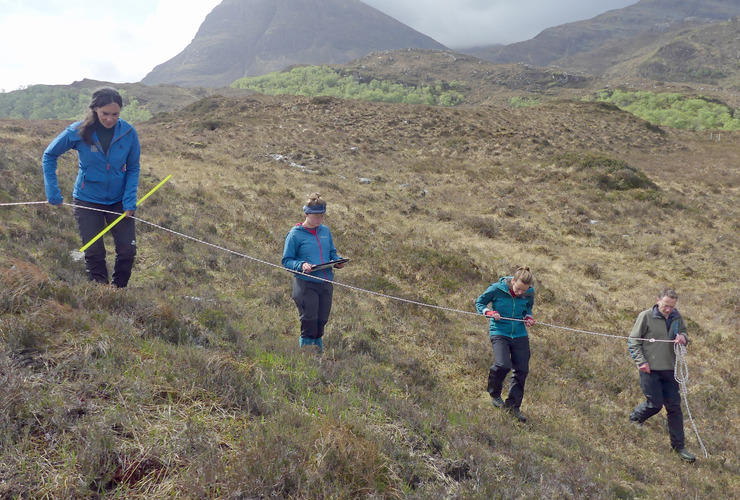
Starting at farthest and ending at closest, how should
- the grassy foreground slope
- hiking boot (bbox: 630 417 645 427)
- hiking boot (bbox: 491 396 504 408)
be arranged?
hiking boot (bbox: 630 417 645 427), hiking boot (bbox: 491 396 504 408), the grassy foreground slope

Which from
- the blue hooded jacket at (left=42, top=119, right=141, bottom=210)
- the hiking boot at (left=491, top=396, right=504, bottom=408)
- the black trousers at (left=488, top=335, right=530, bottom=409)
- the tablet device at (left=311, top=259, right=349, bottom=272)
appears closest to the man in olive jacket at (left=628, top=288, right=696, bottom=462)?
the black trousers at (left=488, top=335, right=530, bottom=409)

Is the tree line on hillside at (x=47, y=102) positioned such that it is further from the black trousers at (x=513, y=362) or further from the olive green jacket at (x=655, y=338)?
the olive green jacket at (x=655, y=338)

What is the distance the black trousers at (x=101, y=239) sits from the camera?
445cm

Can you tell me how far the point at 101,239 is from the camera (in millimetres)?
4641

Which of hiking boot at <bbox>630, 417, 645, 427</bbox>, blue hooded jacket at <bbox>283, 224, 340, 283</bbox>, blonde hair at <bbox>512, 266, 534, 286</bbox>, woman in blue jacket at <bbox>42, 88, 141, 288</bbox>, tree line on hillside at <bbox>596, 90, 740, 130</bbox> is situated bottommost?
hiking boot at <bbox>630, 417, 645, 427</bbox>

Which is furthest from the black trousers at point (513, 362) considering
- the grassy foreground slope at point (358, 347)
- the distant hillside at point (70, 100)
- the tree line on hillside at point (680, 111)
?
the distant hillside at point (70, 100)

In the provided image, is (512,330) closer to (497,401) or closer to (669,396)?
(497,401)

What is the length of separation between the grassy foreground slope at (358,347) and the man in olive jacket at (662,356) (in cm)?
48

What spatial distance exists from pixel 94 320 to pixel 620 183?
22.7m

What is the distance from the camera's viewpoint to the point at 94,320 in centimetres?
358

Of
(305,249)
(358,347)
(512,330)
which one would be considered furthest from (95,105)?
(512,330)

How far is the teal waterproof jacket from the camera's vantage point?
5.06 meters

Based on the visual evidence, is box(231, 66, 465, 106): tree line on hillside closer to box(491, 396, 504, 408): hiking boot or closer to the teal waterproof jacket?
the teal waterproof jacket

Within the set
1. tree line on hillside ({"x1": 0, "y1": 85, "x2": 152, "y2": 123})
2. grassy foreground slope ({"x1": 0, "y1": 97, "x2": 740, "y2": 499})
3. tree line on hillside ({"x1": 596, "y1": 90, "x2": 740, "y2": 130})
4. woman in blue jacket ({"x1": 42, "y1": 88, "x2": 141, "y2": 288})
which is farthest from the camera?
tree line on hillside ({"x1": 0, "y1": 85, "x2": 152, "y2": 123})
